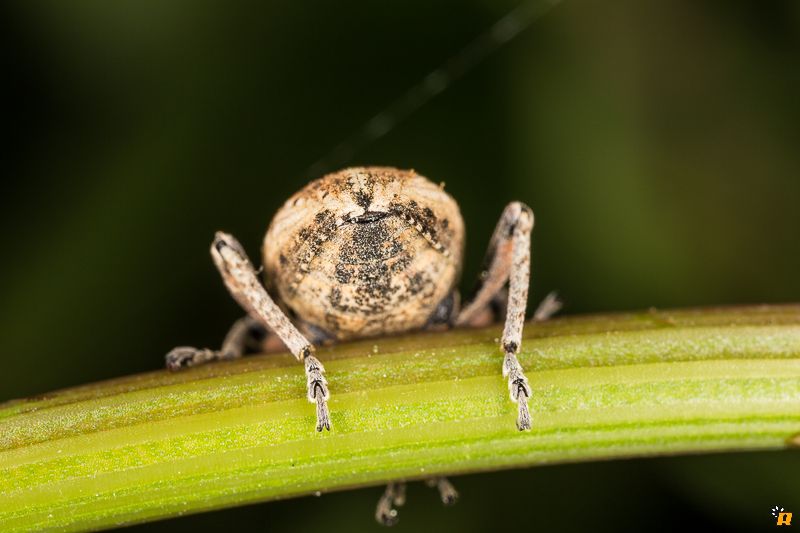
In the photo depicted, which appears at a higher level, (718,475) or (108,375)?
(108,375)

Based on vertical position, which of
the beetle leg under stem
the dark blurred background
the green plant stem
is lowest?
the green plant stem

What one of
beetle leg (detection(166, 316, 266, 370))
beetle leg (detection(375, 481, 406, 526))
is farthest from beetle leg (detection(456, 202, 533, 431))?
beetle leg (detection(166, 316, 266, 370))

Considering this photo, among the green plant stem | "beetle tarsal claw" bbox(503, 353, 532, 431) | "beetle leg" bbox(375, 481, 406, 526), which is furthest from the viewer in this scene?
"beetle leg" bbox(375, 481, 406, 526)

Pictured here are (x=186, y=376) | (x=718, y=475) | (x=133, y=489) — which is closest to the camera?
(x=133, y=489)

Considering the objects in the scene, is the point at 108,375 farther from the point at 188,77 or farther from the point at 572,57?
the point at 572,57

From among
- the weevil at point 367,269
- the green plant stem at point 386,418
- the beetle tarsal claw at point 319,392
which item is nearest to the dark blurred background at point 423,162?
the weevil at point 367,269

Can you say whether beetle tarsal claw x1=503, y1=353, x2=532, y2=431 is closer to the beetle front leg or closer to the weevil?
the weevil

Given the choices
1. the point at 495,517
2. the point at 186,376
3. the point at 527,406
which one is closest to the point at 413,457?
the point at 527,406
